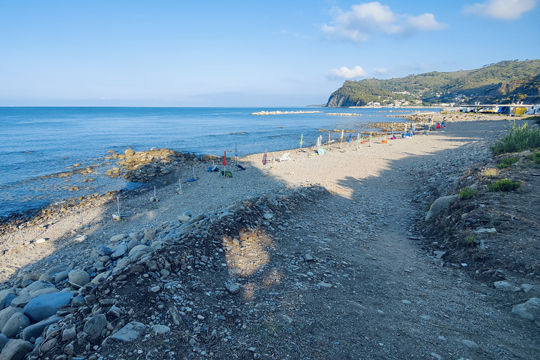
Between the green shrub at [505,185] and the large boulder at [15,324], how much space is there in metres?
11.7

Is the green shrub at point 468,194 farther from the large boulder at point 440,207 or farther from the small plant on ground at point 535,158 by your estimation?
the small plant on ground at point 535,158

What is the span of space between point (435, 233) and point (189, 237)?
6.58 m

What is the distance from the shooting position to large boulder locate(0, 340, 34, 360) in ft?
11.3

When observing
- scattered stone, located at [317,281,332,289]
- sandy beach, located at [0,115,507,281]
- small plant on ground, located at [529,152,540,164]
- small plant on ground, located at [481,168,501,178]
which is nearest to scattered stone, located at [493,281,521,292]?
scattered stone, located at [317,281,332,289]

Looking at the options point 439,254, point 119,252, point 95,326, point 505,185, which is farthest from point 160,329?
→ point 505,185

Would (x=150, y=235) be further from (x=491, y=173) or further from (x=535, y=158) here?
(x=535, y=158)

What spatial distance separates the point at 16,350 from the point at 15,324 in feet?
4.16

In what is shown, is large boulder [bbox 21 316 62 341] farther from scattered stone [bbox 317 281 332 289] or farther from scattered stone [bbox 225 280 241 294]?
scattered stone [bbox 317 281 332 289]

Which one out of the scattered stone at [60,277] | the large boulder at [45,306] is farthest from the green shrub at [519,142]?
the scattered stone at [60,277]

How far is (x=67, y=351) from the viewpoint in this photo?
3.31 metres

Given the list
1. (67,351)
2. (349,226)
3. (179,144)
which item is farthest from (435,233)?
(179,144)

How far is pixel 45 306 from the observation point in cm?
470

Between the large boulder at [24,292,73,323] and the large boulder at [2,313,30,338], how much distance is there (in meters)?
0.11

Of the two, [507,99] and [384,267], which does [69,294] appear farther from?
[507,99]
